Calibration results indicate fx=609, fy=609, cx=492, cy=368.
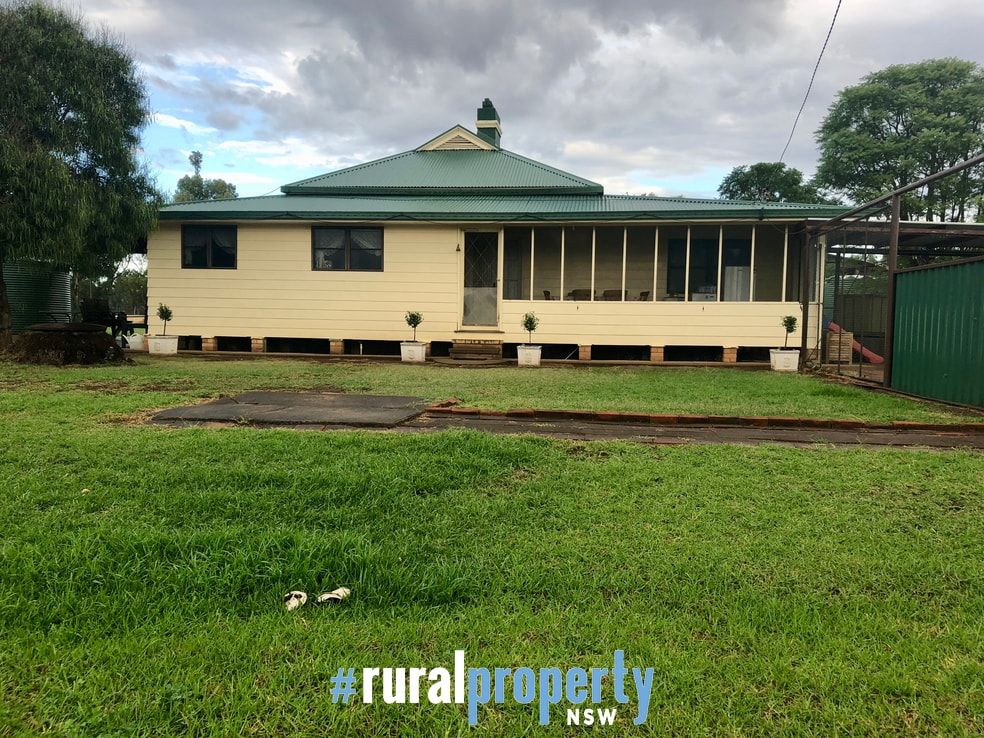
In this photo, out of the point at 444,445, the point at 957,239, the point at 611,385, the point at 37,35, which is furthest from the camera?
the point at 957,239

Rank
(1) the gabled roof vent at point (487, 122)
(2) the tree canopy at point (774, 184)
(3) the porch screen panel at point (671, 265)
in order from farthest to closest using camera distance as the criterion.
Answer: (2) the tree canopy at point (774, 184), (1) the gabled roof vent at point (487, 122), (3) the porch screen panel at point (671, 265)

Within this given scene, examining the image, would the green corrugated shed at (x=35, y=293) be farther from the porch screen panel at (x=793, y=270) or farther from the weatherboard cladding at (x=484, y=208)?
the porch screen panel at (x=793, y=270)

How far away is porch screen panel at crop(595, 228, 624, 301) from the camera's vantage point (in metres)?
15.9

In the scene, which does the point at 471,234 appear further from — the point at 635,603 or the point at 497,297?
the point at 635,603

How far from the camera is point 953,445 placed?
5.40 meters

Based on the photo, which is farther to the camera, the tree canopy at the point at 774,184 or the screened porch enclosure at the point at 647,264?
the tree canopy at the point at 774,184

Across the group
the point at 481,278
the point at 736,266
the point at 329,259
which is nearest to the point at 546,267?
the point at 481,278

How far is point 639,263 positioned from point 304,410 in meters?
11.6

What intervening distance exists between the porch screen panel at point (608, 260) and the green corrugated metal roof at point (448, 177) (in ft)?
5.62

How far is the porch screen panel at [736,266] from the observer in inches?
609

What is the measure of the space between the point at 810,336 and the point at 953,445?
947cm

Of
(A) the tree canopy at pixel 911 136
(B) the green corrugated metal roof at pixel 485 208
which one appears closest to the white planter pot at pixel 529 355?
(B) the green corrugated metal roof at pixel 485 208

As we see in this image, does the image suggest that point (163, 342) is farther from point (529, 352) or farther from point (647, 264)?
point (647, 264)

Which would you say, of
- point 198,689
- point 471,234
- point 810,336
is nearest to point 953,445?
point 198,689
